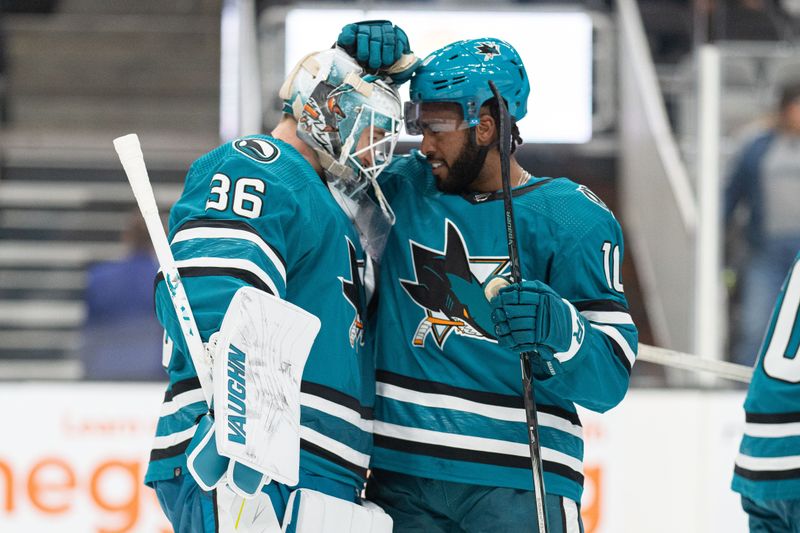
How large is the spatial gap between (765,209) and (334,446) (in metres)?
2.59

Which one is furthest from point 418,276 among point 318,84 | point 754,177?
point 754,177

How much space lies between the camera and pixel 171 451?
2061 mm

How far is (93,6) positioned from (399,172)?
146 inches

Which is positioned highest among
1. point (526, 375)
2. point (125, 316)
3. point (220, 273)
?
point (220, 273)

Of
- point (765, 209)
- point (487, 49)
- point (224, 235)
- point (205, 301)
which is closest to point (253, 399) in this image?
point (205, 301)

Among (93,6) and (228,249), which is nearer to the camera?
(228,249)

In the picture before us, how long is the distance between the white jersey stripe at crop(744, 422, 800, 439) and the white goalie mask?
2.62 feet

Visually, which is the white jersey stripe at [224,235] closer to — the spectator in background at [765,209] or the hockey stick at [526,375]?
the hockey stick at [526,375]

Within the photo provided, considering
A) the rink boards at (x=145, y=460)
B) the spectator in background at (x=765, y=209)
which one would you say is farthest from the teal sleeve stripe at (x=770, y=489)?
the spectator in background at (x=765, y=209)

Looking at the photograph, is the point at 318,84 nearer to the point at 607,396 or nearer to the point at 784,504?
the point at 607,396

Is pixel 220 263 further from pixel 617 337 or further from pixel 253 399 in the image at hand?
pixel 617 337

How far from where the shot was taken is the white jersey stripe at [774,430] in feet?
7.66

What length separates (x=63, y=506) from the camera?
3.79 metres

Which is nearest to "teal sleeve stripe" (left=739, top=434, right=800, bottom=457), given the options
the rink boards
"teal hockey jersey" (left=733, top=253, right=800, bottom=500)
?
"teal hockey jersey" (left=733, top=253, right=800, bottom=500)
